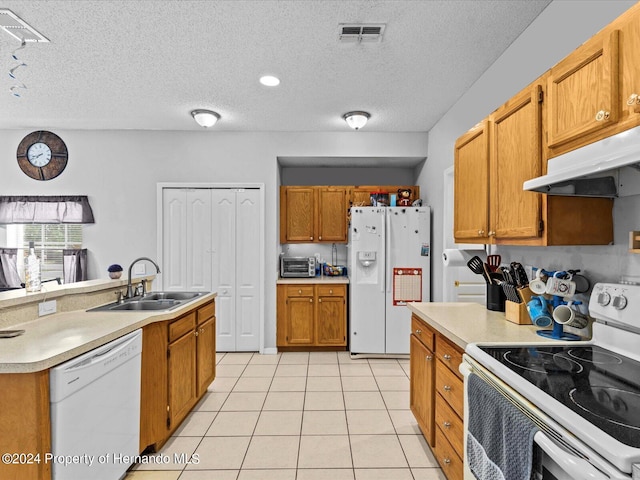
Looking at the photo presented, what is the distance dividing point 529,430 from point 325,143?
3947 mm

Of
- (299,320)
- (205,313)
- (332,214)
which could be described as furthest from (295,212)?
(205,313)

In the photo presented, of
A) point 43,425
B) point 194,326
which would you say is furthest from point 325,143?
point 43,425

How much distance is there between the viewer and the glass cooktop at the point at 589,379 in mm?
962

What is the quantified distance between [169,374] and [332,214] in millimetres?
2978

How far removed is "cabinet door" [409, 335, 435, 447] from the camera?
2227mm

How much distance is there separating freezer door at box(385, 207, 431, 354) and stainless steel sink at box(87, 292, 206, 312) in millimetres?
2221

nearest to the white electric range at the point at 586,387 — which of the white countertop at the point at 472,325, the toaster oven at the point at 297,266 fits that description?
the white countertop at the point at 472,325

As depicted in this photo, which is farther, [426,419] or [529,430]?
[426,419]

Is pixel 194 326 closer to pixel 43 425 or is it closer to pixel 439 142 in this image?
pixel 43 425

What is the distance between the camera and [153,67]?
9.50 feet

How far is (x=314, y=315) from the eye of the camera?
14.9 ft

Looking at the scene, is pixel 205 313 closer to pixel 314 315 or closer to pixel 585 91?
pixel 314 315

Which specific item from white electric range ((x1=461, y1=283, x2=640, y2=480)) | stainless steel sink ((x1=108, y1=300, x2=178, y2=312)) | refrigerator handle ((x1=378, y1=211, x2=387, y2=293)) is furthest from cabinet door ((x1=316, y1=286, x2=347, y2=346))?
white electric range ((x1=461, y1=283, x2=640, y2=480))

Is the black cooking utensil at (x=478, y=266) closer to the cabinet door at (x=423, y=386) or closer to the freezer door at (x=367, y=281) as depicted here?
the cabinet door at (x=423, y=386)
